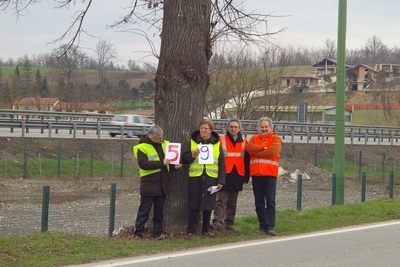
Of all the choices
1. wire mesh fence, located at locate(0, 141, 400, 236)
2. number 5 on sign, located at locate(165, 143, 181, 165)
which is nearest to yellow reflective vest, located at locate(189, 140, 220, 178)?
number 5 on sign, located at locate(165, 143, 181, 165)

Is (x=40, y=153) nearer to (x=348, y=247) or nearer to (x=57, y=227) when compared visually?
(x=57, y=227)

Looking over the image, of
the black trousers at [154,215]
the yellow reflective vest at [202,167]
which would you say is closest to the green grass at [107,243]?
the black trousers at [154,215]

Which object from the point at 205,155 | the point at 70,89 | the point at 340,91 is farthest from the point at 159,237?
the point at 70,89

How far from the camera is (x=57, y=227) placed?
13211mm

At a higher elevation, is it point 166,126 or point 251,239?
point 166,126

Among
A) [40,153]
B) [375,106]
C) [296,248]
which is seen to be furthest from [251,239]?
[375,106]

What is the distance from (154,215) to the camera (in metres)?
10.1

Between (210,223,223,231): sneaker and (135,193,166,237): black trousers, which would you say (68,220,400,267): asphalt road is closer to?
(210,223,223,231): sneaker

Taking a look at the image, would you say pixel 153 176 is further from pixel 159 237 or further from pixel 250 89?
pixel 250 89

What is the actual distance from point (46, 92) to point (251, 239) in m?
55.0

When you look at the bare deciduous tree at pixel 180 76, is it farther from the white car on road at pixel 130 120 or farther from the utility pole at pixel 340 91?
the white car on road at pixel 130 120

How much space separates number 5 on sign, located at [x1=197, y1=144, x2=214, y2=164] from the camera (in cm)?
1004

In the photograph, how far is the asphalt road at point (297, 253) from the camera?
326 inches

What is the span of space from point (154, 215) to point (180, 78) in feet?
7.19
